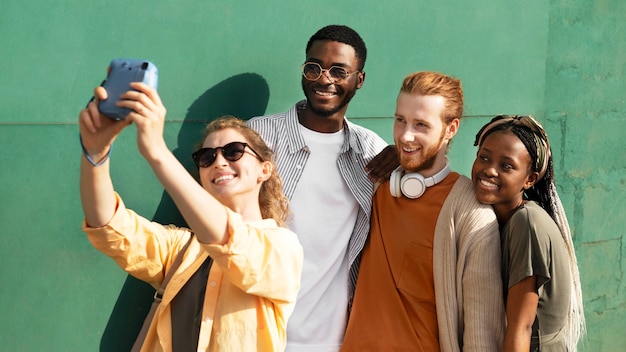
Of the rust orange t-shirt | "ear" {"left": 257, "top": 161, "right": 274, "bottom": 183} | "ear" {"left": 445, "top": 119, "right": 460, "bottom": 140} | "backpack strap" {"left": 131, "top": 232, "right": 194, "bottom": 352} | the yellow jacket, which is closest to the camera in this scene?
the yellow jacket

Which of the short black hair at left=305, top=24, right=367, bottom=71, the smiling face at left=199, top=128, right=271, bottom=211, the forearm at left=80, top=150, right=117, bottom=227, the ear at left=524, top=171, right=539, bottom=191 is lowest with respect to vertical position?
the forearm at left=80, top=150, right=117, bottom=227

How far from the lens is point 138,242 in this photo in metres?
2.96

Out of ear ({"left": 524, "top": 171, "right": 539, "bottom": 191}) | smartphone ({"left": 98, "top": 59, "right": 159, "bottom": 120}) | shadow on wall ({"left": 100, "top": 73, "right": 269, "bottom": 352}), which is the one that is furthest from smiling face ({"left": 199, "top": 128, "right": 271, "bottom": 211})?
ear ({"left": 524, "top": 171, "right": 539, "bottom": 191})

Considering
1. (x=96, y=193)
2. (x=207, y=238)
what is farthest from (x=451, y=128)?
(x=96, y=193)

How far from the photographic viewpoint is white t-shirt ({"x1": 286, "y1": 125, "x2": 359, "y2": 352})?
11.7 feet

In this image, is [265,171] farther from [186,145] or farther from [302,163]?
[186,145]

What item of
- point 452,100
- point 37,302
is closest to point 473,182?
point 452,100

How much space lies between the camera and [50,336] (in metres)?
3.45

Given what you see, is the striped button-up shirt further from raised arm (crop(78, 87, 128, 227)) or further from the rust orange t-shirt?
raised arm (crop(78, 87, 128, 227))

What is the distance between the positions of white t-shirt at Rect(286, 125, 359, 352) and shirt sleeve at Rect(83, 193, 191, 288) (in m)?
0.56

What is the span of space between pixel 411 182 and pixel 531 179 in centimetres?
45

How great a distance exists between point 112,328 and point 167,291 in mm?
735

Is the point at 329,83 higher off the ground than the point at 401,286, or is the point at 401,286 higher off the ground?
the point at 329,83

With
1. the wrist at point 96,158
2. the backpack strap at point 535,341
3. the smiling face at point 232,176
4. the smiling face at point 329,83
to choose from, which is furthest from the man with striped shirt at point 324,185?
the wrist at point 96,158
